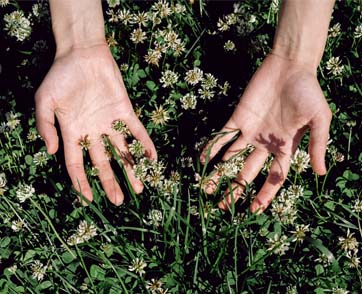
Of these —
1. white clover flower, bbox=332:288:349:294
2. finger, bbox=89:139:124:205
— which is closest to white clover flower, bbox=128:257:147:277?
finger, bbox=89:139:124:205

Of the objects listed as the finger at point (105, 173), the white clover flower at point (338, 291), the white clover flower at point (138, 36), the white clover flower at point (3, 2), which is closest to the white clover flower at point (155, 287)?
the finger at point (105, 173)

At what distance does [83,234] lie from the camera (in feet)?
6.46

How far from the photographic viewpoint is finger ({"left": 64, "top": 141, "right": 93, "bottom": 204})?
206cm

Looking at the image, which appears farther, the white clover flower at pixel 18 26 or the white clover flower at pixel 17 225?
the white clover flower at pixel 18 26

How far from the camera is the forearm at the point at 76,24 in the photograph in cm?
227

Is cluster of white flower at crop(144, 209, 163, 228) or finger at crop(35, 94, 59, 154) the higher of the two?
finger at crop(35, 94, 59, 154)

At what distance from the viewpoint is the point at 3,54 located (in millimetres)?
2887

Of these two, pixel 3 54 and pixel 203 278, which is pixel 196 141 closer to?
pixel 203 278

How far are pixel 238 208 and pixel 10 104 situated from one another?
115 centimetres

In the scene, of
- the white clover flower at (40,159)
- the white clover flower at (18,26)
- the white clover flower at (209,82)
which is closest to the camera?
the white clover flower at (40,159)

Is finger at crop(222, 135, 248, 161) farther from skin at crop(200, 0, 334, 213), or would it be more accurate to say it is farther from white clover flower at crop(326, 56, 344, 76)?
white clover flower at crop(326, 56, 344, 76)

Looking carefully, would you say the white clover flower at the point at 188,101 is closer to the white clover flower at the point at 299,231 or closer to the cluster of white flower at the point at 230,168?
the cluster of white flower at the point at 230,168

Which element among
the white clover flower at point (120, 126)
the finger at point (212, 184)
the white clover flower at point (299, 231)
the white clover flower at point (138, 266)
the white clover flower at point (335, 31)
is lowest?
the white clover flower at point (138, 266)

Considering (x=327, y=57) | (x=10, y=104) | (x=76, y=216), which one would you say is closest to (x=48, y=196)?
(x=76, y=216)
